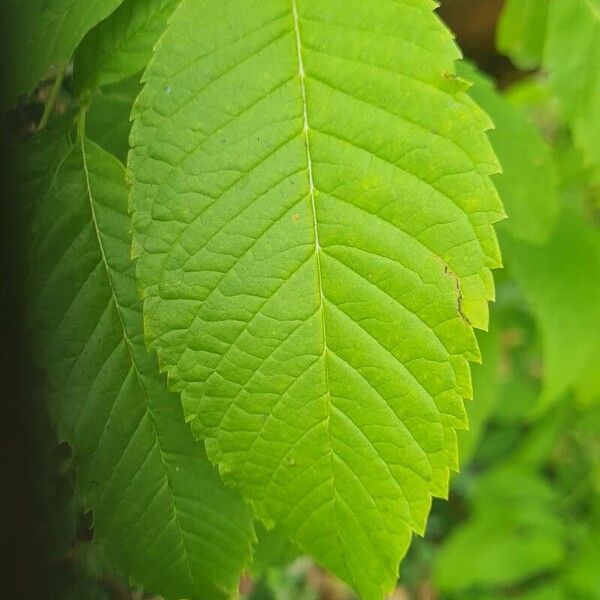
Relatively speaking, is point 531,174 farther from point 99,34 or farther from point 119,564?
point 119,564

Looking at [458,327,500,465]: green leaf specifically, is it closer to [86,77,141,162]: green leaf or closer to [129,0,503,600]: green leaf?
[129,0,503,600]: green leaf

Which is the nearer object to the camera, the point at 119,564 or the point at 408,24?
the point at 408,24

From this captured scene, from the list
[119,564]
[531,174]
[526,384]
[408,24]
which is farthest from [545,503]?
[408,24]

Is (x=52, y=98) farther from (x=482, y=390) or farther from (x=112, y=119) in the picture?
(x=482, y=390)


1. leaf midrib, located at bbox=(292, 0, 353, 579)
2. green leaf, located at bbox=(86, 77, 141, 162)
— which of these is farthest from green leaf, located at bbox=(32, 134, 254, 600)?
leaf midrib, located at bbox=(292, 0, 353, 579)

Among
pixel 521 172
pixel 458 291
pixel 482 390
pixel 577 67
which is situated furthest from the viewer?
pixel 482 390

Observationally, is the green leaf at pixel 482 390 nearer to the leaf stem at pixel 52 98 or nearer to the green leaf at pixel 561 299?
the green leaf at pixel 561 299

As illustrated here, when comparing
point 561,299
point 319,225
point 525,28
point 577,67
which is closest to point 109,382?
point 319,225
